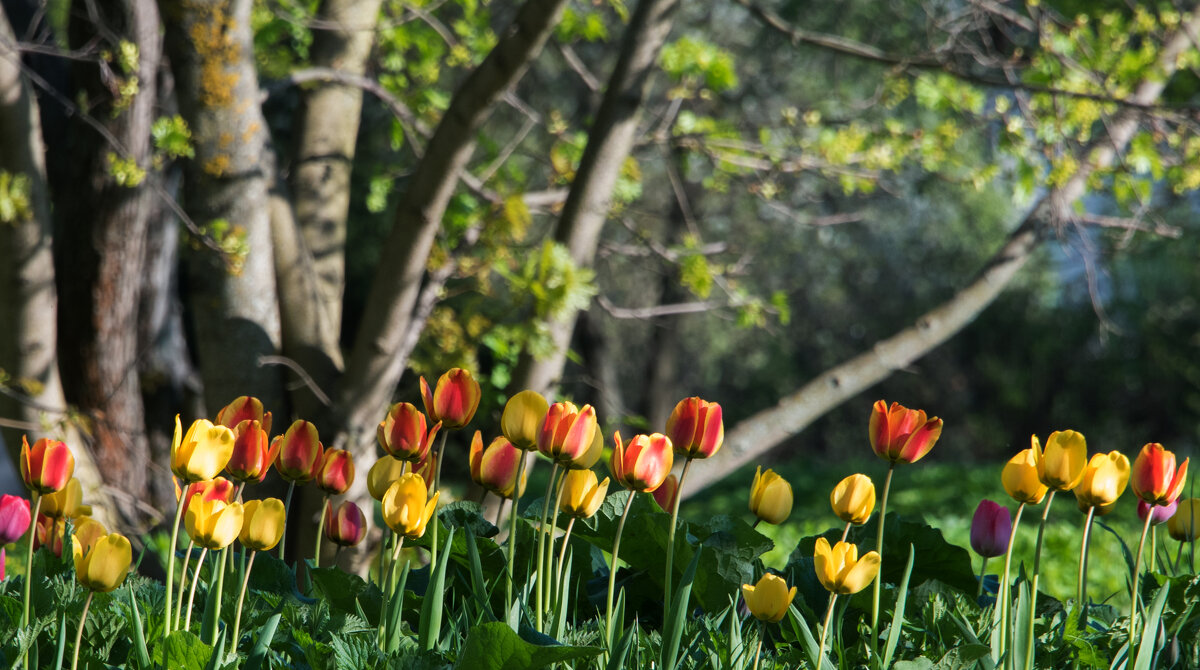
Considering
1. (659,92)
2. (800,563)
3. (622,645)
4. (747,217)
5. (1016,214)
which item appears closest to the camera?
(622,645)

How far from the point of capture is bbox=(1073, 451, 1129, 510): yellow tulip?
44.9 inches

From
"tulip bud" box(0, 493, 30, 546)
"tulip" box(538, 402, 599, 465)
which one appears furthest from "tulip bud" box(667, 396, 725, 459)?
"tulip bud" box(0, 493, 30, 546)

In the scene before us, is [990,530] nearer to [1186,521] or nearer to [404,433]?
[1186,521]

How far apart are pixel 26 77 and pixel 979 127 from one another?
371 centimetres

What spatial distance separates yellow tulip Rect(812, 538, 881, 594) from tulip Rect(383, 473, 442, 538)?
1.36 ft

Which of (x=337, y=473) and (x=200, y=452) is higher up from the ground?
(x=200, y=452)

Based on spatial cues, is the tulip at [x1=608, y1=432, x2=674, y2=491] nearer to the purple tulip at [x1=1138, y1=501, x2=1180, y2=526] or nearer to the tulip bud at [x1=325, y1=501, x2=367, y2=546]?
the tulip bud at [x1=325, y1=501, x2=367, y2=546]

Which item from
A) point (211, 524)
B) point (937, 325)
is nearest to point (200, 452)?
point (211, 524)

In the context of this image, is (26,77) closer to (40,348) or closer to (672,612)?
(40,348)

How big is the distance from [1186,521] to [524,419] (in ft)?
3.01

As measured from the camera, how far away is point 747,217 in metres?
13.9

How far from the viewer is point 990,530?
1353mm

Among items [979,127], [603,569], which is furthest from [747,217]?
[603,569]

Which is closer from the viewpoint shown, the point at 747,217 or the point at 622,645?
the point at 622,645
